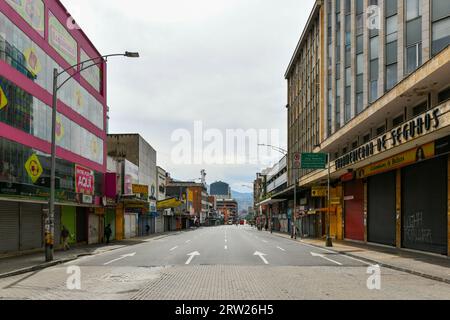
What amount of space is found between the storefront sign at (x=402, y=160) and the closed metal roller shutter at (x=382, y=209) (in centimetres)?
83

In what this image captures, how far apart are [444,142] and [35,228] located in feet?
74.3

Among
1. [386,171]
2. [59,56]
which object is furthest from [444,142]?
[59,56]

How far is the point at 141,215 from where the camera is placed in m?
60.1

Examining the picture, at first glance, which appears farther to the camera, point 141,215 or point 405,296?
point 141,215

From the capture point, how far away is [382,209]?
3250cm

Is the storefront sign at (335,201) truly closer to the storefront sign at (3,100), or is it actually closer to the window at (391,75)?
the window at (391,75)

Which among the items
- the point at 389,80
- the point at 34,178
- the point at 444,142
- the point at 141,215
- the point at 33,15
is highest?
the point at 33,15

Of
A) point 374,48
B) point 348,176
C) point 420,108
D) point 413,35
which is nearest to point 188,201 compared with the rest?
point 348,176

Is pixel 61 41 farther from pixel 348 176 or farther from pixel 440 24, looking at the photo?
pixel 348 176

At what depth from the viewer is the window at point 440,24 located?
78.2ft

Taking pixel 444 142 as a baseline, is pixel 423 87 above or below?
above

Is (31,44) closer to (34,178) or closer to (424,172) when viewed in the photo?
(34,178)

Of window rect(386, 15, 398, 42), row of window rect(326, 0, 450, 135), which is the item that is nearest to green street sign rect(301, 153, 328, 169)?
row of window rect(326, 0, 450, 135)

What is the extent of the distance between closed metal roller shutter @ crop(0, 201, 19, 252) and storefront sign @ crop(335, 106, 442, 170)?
66.3 feet
